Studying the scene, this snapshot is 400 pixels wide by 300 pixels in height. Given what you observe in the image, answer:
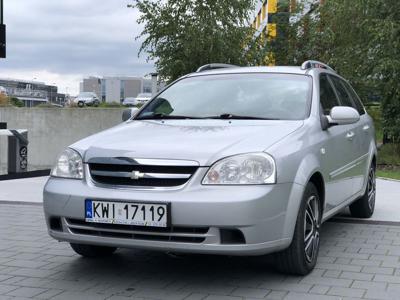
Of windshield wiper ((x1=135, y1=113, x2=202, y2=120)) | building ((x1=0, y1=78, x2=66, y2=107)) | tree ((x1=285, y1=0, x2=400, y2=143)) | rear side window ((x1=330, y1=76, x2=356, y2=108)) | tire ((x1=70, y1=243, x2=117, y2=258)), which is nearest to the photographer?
tire ((x1=70, y1=243, x2=117, y2=258))

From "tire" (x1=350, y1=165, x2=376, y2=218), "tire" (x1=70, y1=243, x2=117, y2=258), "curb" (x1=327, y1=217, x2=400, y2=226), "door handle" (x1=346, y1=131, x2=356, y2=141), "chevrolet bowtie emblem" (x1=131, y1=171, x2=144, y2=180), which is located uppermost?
"door handle" (x1=346, y1=131, x2=356, y2=141)

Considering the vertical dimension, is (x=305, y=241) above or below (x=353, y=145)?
below

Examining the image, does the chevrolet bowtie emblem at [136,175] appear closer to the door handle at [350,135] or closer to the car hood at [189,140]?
the car hood at [189,140]

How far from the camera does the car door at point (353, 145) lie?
6.08m

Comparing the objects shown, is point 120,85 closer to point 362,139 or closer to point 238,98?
point 362,139

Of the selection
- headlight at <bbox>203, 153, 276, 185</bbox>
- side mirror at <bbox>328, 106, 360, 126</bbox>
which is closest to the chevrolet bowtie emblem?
headlight at <bbox>203, 153, 276, 185</bbox>

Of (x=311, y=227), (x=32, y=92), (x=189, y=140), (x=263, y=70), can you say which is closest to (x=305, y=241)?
(x=311, y=227)

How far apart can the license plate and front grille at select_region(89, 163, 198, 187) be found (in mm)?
177

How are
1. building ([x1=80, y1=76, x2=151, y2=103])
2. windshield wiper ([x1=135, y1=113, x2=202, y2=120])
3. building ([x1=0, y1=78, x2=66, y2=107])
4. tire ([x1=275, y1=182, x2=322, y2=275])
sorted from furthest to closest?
building ([x1=80, y1=76, x2=151, y2=103]) < building ([x1=0, y1=78, x2=66, y2=107]) < windshield wiper ([x1=135, y1=113, x2=202, y2=120]) < tire ([x1=275, y1=182, x2=322, y2=275])

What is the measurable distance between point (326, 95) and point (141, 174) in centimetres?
236

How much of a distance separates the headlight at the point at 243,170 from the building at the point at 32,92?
164 feet

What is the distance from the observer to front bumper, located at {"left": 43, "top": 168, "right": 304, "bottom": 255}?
403 cm

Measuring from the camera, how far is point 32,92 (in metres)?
66.4

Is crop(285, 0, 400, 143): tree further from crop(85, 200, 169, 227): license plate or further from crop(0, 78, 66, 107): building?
crop(0, 78, 66, 107): building
